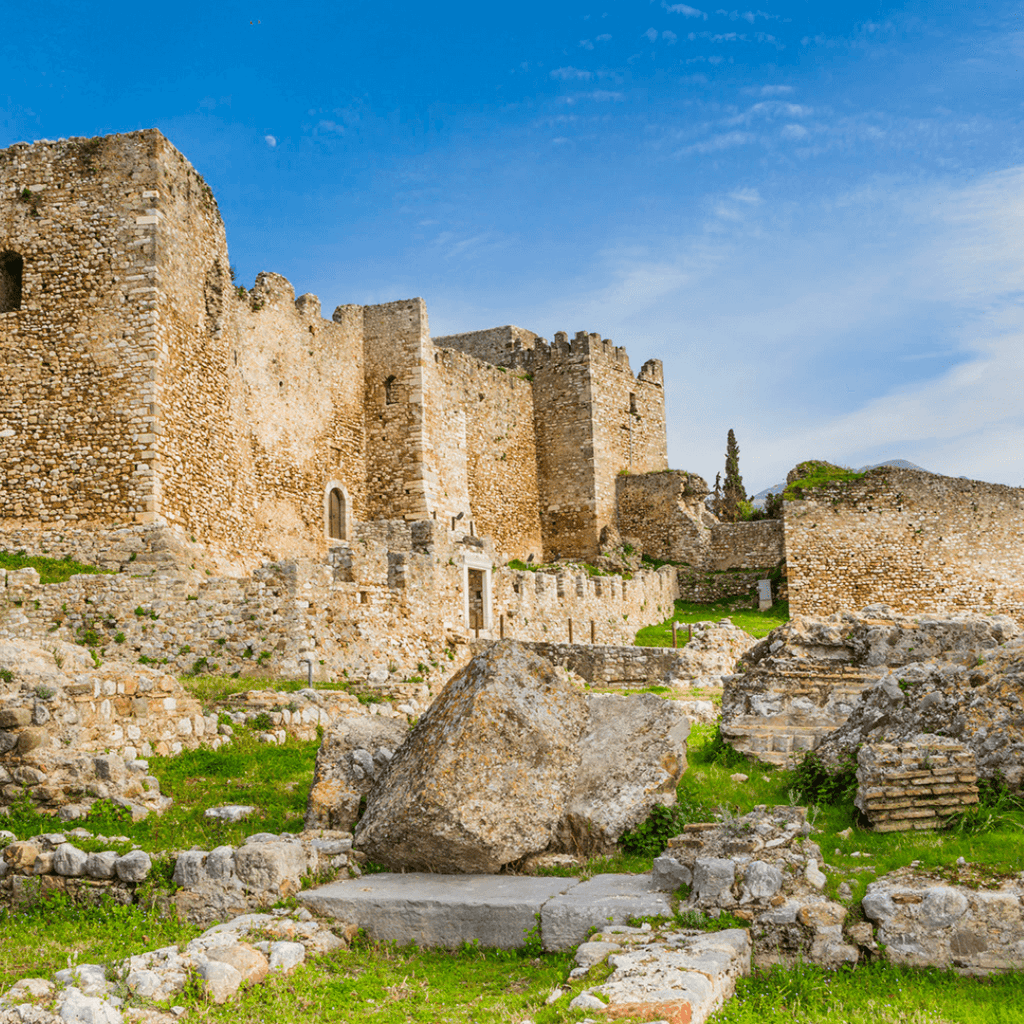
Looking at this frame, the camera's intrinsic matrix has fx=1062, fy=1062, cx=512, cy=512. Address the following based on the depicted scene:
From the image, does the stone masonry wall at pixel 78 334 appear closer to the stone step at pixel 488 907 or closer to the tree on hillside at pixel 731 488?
the stone step at pixel 488 907

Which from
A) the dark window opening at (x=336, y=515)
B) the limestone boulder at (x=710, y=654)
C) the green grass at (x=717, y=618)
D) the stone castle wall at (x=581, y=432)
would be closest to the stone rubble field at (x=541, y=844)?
the limestone boulder at (x=710, y=654)

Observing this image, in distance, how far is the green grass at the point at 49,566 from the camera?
666 inches

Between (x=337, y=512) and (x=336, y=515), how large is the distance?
0.33 feet

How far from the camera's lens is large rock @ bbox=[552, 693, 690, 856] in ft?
23.7

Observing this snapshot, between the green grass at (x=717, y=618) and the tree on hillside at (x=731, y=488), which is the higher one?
the tree on hillside at (x=731, y=488)

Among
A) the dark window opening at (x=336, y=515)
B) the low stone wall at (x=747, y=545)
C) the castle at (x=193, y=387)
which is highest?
the castle at (x=193, y=387)

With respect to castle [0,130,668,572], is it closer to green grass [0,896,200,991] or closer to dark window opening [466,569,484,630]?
dark window opening [466,569,484,630]

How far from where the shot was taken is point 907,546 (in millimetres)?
30359

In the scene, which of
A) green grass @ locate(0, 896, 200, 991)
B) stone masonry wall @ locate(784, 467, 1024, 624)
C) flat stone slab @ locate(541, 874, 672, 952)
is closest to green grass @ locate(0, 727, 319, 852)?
green grass @ locate(0, 896, 200, 991)

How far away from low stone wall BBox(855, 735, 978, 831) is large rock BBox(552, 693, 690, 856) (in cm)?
137

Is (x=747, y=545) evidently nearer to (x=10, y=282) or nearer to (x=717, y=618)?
(x=717, y=618)

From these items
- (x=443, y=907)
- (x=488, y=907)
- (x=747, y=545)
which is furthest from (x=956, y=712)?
(x=747, y=545)

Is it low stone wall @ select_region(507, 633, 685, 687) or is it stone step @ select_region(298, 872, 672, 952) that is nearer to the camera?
stone step @ select_region(298, 872, 672, 952)

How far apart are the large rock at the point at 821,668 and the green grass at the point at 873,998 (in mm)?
3283
